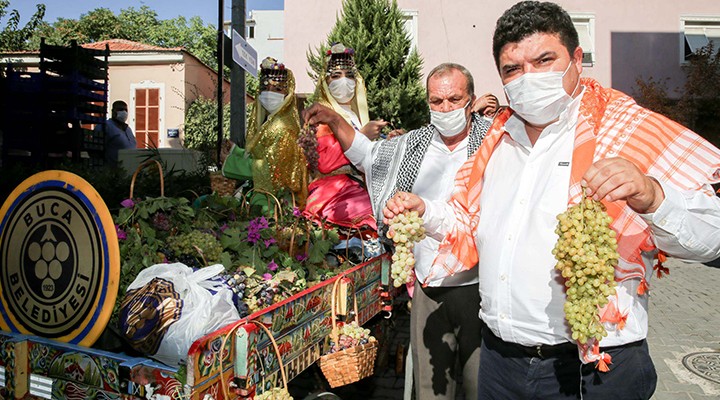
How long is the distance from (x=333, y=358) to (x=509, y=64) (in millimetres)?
1494

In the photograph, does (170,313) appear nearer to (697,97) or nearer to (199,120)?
(199,120)

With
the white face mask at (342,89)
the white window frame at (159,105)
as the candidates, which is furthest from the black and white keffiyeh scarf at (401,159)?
the white window frame at (159,105)

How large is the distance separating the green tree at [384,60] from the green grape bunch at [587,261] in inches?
456

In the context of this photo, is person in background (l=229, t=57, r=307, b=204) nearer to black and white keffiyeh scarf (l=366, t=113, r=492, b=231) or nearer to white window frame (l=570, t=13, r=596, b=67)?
black and white keffiyeh scarf (l=366, t=113, r=492, b=231)

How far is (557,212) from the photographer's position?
5.32ft

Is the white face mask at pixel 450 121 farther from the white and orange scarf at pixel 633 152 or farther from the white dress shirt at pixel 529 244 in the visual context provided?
the white and orange scarf at pixel 633 152

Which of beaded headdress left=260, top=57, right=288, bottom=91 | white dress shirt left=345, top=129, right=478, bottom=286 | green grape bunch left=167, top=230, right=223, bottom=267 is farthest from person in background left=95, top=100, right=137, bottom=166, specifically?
white dress shirt left=345, top=129, right=478, bottom=286

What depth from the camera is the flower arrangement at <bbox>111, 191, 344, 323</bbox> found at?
8.45ft

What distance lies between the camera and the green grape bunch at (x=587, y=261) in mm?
1311

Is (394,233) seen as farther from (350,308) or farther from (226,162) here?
(226,162)

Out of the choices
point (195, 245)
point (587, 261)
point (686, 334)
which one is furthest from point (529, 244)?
point (686, 334)

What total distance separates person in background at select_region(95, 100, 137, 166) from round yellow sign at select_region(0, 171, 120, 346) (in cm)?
611

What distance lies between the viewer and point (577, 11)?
55.0ft

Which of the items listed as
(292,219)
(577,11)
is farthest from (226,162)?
(577,11)
